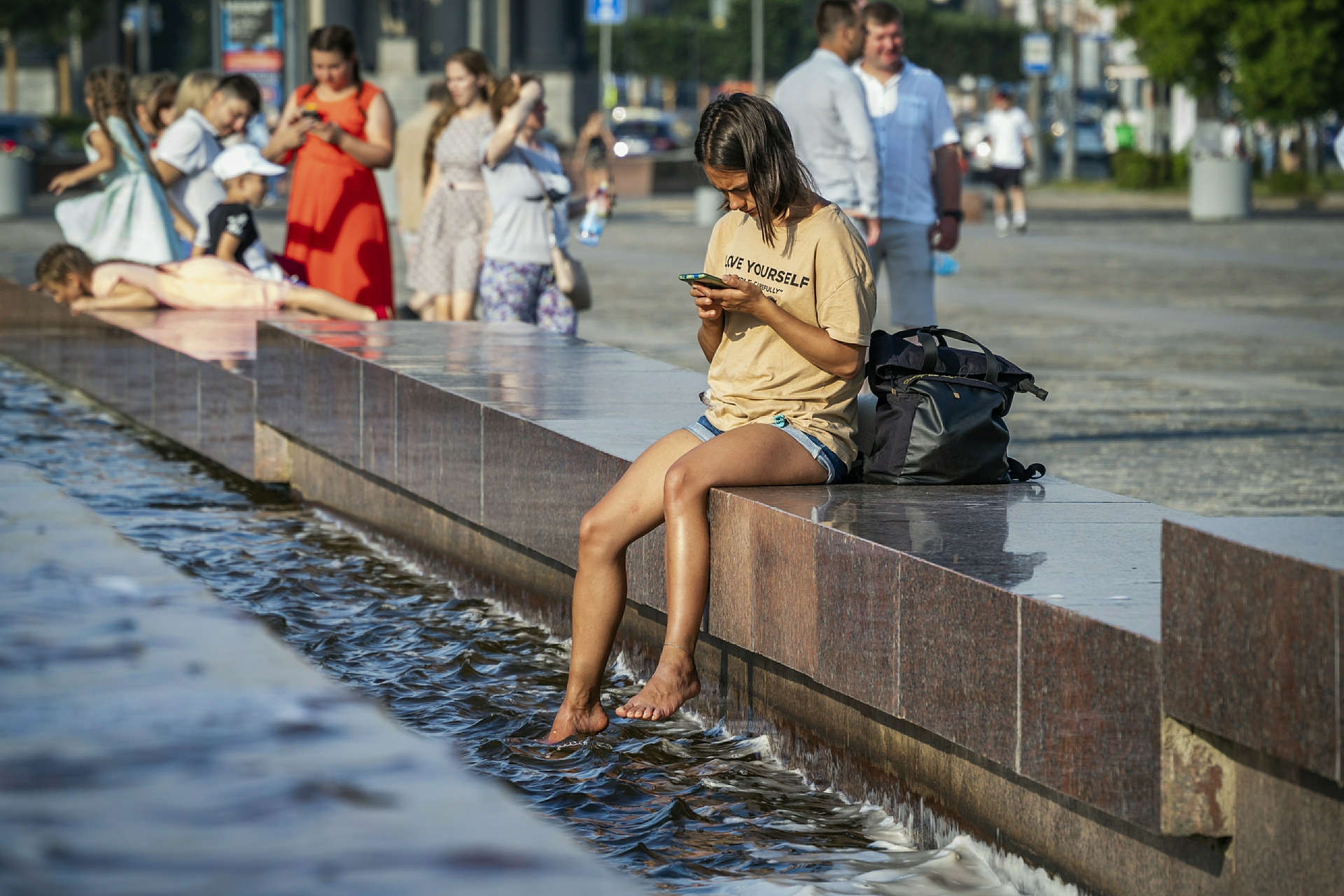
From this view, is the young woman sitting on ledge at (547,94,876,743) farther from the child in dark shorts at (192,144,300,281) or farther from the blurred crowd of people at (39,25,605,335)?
the child in dark shorts at (192,144,300,281)

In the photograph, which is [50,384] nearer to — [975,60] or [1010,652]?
[1010,652]

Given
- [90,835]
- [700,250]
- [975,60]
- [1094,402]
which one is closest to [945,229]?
[1094,402]

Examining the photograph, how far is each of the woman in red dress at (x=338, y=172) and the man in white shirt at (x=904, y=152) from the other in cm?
240

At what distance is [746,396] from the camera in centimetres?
480

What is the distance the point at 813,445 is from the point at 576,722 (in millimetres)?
869

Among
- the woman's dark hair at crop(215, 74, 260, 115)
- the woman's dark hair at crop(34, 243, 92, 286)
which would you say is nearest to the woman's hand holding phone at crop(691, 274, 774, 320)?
the woman's dark hair at crop(215, 74, 260, 115)

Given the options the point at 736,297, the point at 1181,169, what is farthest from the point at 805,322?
the point at 1181,169

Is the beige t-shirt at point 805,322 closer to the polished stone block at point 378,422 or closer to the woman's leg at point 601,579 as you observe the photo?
the woman's leg at point 601,579

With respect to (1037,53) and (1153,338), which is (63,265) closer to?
(1153,338)

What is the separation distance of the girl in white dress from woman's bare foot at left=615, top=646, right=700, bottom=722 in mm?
7648

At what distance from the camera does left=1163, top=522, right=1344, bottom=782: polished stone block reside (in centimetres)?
279

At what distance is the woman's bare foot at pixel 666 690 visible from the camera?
173 inches

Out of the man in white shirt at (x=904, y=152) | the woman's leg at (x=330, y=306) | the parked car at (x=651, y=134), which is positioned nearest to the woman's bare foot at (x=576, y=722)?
the man in white shirt at (x=904, y=152)

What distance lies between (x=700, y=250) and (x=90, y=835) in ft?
70.6
